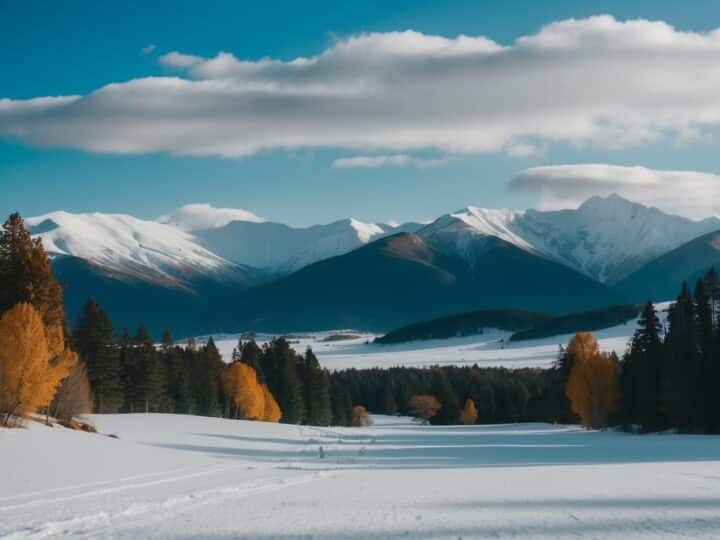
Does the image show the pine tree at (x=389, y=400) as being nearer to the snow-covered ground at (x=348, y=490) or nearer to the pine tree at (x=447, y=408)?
the pine tree at (x=447, y=408)

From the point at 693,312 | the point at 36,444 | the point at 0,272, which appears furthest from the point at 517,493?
the point at 693,312

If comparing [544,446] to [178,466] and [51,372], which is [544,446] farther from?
[51,372]

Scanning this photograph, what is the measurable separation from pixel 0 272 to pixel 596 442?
41.2 meters

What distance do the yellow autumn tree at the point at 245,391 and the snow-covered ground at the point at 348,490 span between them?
3832 centimetres

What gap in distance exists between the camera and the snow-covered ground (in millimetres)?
17969

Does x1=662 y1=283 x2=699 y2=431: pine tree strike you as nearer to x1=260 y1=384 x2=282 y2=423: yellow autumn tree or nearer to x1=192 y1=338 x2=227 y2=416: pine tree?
x1=260 y1=384 x2=282 y2=423: yellow autumn tree

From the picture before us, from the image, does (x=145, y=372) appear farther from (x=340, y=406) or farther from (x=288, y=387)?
(x=340, y=406)

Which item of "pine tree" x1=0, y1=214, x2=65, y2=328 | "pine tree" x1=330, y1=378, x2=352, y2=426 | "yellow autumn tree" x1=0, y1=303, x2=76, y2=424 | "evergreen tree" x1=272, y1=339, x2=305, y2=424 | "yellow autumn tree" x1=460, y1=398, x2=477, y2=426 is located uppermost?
"pine tree" x1=0, y1=214, x2=65, y2=328

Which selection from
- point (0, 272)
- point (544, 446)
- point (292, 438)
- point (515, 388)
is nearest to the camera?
point (0, 272)

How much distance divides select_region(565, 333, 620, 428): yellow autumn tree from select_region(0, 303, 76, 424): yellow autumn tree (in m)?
51.5

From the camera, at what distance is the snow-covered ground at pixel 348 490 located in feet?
59.0

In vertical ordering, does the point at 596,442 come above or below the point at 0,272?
below

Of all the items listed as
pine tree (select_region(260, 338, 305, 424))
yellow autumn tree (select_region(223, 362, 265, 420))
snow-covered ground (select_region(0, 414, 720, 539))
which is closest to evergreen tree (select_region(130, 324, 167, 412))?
yellow autumn tree (select_region(223, 362, 265, 420))

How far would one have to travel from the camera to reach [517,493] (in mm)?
24656
